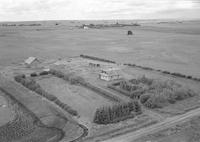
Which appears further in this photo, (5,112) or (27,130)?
(5,112)

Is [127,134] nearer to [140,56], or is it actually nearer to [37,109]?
[37,109]

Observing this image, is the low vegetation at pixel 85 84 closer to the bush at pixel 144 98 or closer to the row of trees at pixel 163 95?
the bush at pixel 144 98

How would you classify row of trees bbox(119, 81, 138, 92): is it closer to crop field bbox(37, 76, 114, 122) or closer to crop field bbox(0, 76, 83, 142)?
crop field bbox(37, 76, 114, 122)

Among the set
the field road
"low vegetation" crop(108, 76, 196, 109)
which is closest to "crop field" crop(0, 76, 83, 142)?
the field road

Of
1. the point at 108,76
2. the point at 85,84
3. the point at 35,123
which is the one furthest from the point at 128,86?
the point at 35,123

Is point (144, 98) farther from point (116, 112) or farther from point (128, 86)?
point (116, 112)

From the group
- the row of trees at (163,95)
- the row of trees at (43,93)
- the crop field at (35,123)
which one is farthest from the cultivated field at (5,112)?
the row of trees at (163,95)

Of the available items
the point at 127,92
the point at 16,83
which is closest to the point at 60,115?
the point at 127,92
